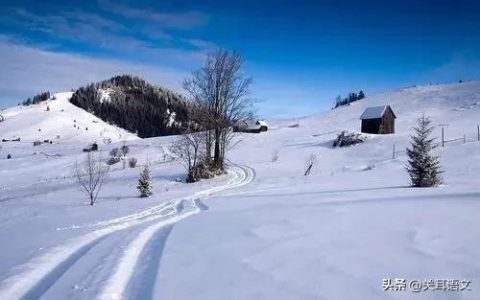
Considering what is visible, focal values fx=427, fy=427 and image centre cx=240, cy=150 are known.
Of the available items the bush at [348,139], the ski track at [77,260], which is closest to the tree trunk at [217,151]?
the ski track at [77,260]

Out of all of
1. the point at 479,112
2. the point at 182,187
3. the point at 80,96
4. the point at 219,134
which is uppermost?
the point at 80,96

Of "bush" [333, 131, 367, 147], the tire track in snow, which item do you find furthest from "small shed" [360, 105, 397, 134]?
the tire track in snow

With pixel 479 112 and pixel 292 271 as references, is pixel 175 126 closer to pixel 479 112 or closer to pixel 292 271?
pixel 479 112

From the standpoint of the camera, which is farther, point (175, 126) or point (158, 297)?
point (175, 126)

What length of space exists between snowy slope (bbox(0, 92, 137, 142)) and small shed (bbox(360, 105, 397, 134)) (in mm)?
83543

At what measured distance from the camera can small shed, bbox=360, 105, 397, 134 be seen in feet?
192

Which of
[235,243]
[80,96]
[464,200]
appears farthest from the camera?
[80,96]

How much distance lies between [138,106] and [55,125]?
140ft

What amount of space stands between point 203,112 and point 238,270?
27796 mm

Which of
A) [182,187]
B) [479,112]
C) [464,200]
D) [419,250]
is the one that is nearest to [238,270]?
[419,250]

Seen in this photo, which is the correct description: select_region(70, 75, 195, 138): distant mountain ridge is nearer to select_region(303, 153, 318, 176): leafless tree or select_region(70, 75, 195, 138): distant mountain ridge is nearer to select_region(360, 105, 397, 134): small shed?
select_region(360, 105, 397, 134): small shed

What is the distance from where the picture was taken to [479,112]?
69438 mm

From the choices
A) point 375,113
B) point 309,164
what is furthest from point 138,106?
point 309,164

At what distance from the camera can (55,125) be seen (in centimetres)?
14412
